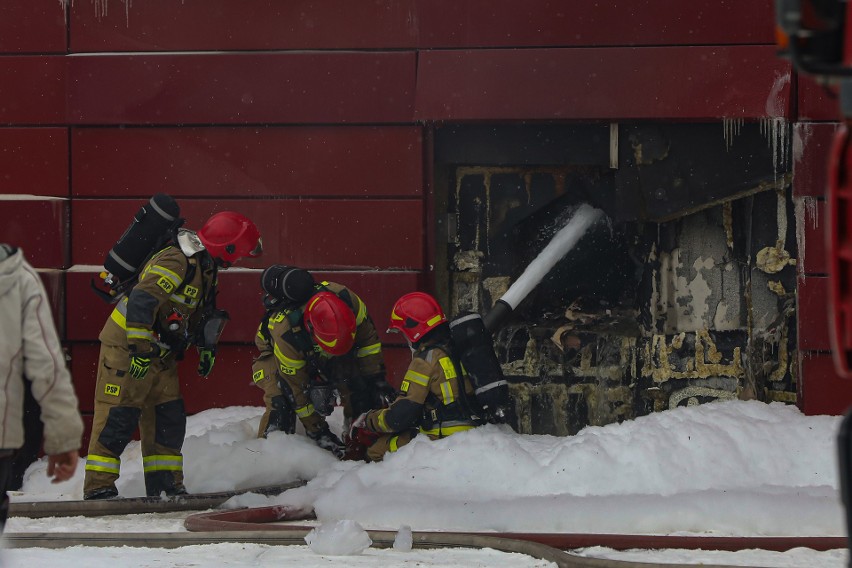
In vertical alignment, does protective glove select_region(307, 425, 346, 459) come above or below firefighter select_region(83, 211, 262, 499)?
below

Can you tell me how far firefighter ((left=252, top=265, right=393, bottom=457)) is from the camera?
7.50 metres

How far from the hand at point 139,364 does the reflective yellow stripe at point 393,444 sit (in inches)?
62.4

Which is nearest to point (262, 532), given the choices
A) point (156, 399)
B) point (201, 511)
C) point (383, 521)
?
point (383, 521)

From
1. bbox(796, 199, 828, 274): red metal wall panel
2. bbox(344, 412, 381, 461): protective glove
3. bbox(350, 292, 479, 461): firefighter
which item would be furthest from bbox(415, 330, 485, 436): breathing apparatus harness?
bbox(796, 199, 828, 274): red metal wall panel

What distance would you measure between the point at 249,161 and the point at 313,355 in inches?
68.9

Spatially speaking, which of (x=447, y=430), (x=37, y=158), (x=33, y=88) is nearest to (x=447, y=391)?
(x=447, y=430)

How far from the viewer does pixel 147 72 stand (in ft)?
28.6

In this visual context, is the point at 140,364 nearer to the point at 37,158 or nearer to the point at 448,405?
the point at 448,405

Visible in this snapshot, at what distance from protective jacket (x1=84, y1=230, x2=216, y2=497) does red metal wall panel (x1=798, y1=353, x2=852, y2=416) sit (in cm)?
399

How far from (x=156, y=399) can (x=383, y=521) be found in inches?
70.4

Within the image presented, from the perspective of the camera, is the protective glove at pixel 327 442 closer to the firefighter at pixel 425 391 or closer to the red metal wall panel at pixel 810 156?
the firefighter at pixel 425 391

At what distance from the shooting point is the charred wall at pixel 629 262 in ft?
27.4

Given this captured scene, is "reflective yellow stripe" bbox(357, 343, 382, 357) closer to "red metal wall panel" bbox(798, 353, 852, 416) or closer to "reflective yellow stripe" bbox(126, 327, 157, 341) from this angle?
"reflective yellow stripe" bbox(126, 327, 157, 341)

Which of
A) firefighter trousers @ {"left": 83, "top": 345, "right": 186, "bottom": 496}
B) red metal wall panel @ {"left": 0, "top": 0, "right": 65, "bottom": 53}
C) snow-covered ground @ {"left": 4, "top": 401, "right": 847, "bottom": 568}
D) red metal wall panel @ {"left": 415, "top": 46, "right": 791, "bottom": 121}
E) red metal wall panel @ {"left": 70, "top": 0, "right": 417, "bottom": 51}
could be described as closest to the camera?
snow-covered ground @ {"left": 4, "top": 401, "right": 847, "bottom": 568}
